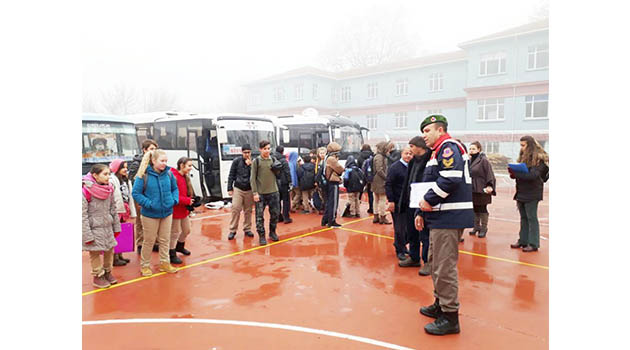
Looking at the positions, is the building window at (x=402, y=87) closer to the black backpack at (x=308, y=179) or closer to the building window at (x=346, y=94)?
the building window at (x=346, y=94)

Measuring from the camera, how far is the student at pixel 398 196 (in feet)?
18.1

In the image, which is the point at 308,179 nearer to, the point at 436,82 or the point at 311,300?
the point at 311,300

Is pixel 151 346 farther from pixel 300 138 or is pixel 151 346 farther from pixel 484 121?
pixel 484 121

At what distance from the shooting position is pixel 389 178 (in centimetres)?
556

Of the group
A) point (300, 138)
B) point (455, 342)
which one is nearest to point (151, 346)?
point (455, 342)

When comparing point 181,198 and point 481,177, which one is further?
point 481,177

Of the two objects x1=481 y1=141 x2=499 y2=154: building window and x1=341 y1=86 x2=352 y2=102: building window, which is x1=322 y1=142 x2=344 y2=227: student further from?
x1=341 y1=86 x2=352 y2=102: building window

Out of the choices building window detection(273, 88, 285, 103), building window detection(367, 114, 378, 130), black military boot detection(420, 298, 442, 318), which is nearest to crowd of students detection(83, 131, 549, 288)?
black military boot detection(420, 298, 442, 318)

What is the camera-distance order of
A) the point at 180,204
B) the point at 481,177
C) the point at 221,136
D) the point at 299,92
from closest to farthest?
the point at 180,204, the point at 481,177, the point at 221,136, the point at 299,92

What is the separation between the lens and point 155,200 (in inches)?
194

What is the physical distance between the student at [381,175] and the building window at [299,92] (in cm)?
2921

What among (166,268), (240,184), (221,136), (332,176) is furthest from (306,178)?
(166,268)

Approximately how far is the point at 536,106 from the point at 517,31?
4.97m

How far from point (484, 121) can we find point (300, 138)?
15.6 m
